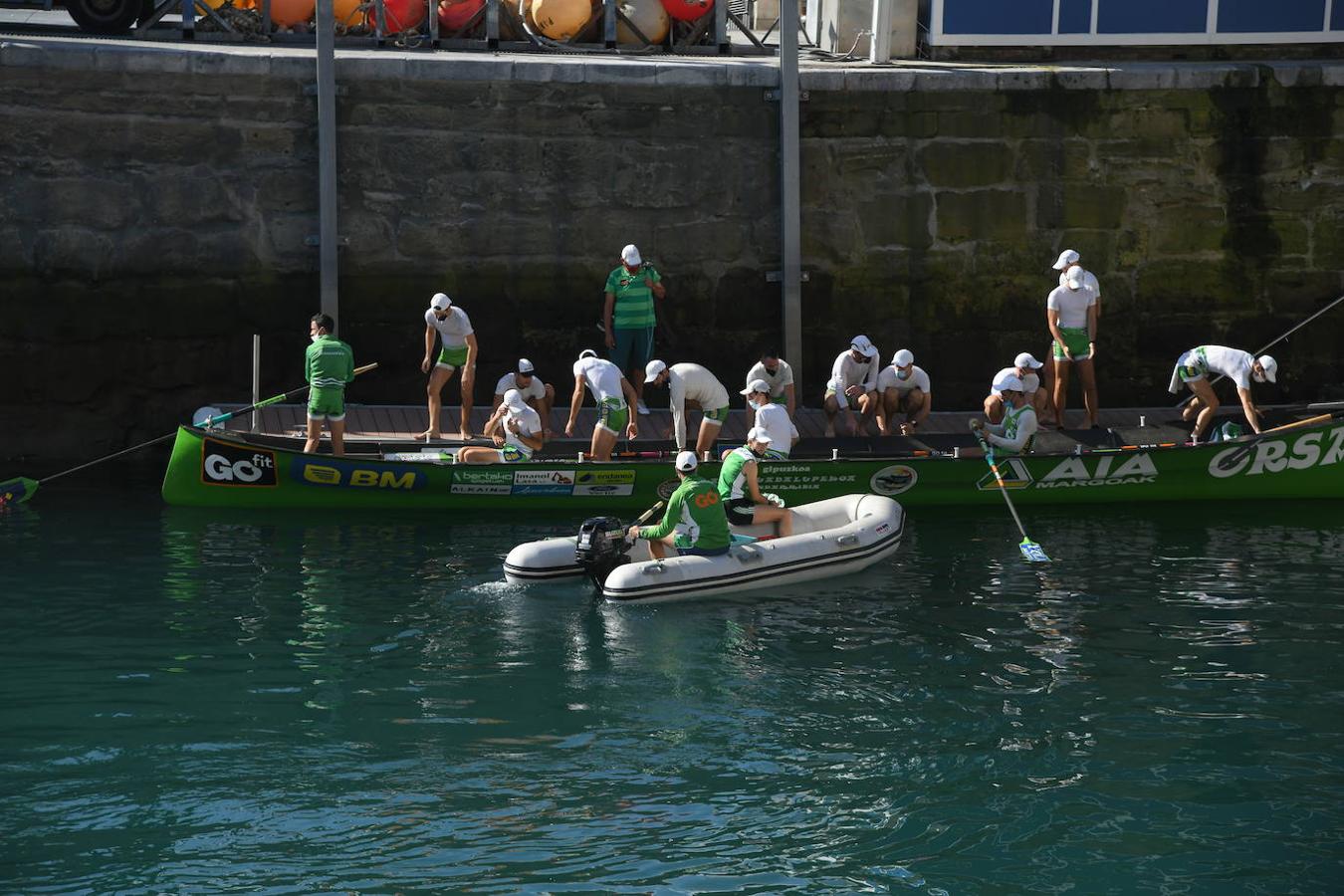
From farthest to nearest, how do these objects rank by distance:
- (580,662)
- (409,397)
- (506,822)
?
(409,397)
(580,662)
(506,822)

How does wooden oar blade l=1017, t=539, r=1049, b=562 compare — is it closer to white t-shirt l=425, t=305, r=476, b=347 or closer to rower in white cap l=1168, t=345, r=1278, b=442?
rower in white cap l=1168, t=345, r=1278, b=442

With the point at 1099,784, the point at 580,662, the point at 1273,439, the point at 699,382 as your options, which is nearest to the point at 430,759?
the point at 580,662

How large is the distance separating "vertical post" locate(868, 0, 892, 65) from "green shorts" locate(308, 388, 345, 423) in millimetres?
8006

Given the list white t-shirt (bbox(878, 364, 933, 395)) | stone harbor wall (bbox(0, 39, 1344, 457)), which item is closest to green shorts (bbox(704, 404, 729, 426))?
white t-shirt (bbox(878, 364, 933, 395))

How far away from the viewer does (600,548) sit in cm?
1363

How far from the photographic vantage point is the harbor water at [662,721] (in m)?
9.11

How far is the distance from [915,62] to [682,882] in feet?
44.9

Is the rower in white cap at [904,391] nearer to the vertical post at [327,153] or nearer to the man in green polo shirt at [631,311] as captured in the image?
the man in green polo shirt at [631,311]

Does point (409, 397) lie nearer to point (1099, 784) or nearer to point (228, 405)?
point (228, 405)

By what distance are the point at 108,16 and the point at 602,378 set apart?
26.8ft

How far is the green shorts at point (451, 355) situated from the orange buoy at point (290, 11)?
18.7 ft

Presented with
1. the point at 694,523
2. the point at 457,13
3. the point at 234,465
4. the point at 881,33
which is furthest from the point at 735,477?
the point at 457,13

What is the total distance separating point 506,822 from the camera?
9492 millimetres

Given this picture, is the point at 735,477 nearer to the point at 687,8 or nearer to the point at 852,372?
the point at 852,372
